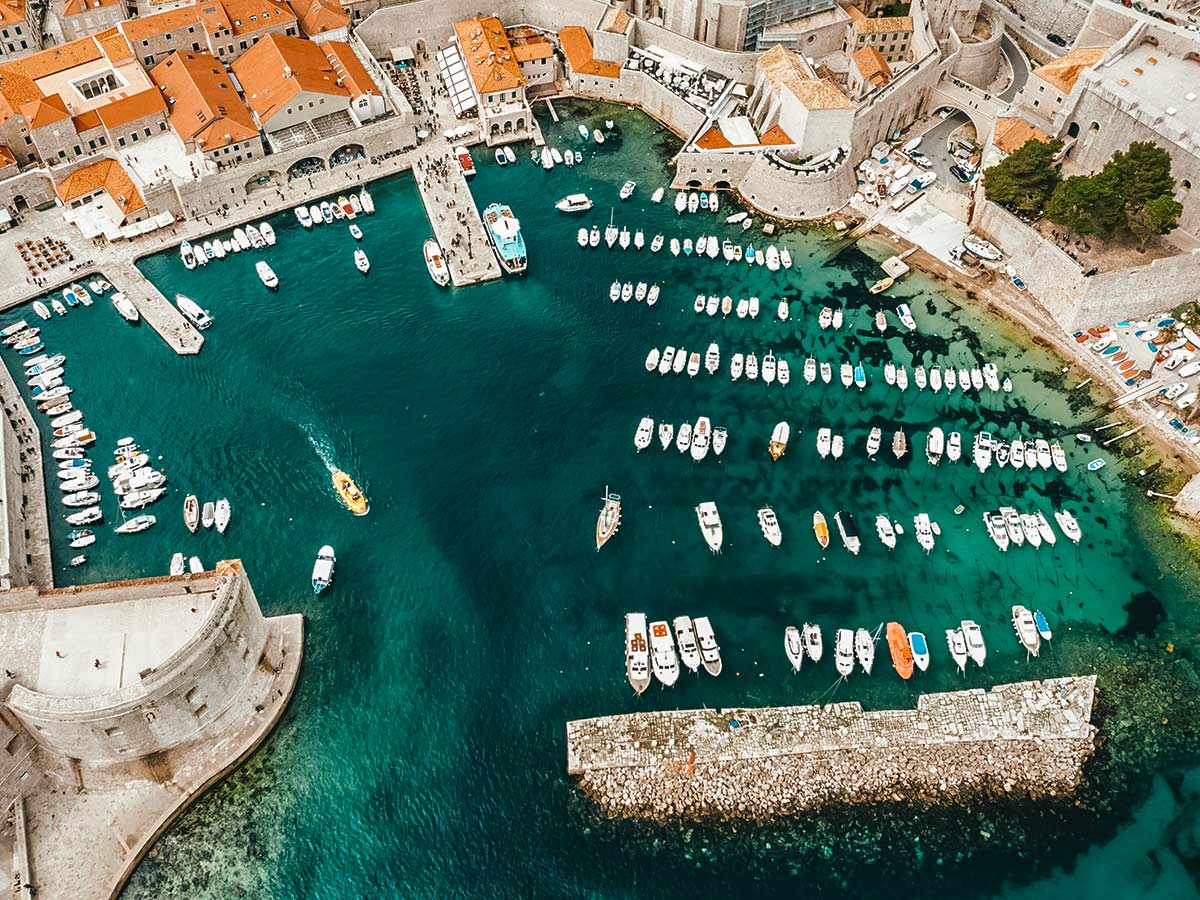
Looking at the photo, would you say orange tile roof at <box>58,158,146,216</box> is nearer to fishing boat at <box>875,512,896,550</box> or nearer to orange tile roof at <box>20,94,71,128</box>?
orange tile roof at <box>20,94,71,128</box>

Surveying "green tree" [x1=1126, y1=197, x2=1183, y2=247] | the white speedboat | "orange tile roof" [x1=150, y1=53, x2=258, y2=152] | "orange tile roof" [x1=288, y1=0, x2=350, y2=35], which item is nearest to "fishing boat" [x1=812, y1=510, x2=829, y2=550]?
"green tree" [x1=1126, y1=197, x2=1183, y2=247]

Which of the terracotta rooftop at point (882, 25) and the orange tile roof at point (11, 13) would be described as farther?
the terracotta rooftop at point (882, 25)

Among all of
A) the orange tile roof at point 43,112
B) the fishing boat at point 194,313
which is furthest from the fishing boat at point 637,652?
the orange tile roof at point 43,112

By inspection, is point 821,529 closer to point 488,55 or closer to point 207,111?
point 488,55

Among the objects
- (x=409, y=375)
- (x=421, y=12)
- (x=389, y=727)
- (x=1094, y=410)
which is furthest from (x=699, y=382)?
(x=421, y=12)

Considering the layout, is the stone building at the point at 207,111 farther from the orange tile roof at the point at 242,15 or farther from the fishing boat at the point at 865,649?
the fishing boat at the point at 865,649
